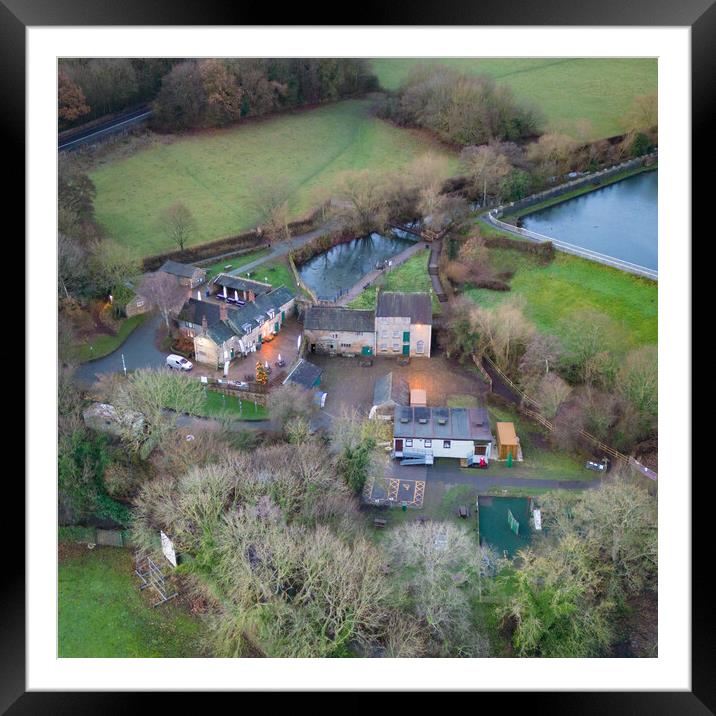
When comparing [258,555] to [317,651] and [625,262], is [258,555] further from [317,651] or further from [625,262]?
[625,262]

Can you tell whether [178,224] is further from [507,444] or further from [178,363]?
[507,444]

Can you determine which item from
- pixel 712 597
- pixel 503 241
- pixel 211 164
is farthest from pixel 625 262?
pixel 712 597

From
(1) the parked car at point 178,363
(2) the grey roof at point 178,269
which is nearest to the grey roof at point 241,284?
(2) the grey roof at point 178,269

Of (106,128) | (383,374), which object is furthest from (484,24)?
(106,128)

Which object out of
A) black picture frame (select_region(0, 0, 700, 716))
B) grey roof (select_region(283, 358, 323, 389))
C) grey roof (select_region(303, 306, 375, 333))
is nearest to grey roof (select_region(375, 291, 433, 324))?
grey roof (select_region(303, 306, 375, 333))

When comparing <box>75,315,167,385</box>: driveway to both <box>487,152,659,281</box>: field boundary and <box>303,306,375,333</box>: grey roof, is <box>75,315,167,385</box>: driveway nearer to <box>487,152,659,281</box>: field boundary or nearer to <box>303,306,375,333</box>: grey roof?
<box>303,306,375,333</box>: grey roof

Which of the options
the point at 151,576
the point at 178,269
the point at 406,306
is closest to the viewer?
the point at 151,576
